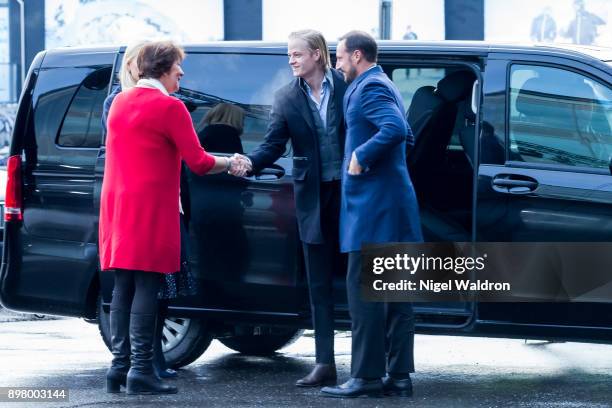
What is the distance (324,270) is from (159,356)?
1037 millimetres

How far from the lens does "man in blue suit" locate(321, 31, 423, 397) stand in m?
6.28

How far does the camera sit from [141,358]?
6434mm

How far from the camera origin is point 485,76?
6715 mm

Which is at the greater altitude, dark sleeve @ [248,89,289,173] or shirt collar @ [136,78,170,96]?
shirt collar @ [136,78,170,96]

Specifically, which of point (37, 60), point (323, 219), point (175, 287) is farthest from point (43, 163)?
point (323, 219)

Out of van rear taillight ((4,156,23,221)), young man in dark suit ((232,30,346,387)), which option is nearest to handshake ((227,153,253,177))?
young man in dark suit ((232,30,346,387))

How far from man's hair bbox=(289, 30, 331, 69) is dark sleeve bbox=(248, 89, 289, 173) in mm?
277

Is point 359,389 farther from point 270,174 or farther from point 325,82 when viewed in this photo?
point 325,82

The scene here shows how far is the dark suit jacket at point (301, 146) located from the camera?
662 cm

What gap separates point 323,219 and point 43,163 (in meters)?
1.73

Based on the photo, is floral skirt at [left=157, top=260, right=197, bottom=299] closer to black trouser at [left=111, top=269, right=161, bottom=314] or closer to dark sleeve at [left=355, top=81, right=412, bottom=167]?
black trouser at [left=111, top=269, right=161, bottom=314]

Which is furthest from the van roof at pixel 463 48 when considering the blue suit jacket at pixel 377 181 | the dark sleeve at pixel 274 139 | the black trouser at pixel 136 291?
the black trouser at pixel 136 291

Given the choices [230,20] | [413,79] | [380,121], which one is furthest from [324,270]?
[230,20]

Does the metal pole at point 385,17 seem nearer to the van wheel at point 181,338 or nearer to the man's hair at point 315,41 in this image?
the van wheel at point 181,338
